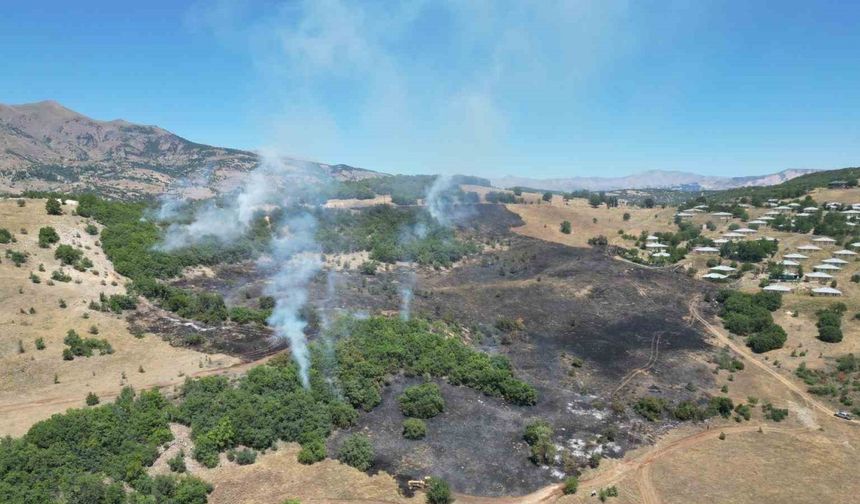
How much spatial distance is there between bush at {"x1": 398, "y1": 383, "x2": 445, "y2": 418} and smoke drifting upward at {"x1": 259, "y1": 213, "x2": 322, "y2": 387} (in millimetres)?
5721

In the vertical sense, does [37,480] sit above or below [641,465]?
above

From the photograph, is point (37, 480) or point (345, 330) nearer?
point (37, 480)

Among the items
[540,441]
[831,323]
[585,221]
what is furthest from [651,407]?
[585,221]

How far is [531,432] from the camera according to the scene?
25.8 m

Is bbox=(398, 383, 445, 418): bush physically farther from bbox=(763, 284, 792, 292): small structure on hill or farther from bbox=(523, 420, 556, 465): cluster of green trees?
bbox=(763, 284, 792, 292): small structure on hill

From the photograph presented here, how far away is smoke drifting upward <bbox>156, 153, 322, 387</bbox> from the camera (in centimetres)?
4022

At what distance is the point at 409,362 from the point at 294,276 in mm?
24315

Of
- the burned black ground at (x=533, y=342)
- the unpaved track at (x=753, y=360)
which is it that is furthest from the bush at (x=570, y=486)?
the unpaved track at (x=753, y=360)

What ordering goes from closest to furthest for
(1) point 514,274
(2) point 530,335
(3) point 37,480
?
(3) point 37,480 < (2) point 530,335 < (1) point 514,274

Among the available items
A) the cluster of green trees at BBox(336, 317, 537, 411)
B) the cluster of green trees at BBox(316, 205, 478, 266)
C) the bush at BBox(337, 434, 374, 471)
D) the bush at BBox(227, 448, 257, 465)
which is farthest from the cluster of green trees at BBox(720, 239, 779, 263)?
the bush at BBox(227, 448, 257, 465)

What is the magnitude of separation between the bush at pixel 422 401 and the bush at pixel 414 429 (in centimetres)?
147

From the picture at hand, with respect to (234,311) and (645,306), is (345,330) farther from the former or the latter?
(645,306)

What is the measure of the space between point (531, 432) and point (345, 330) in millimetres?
15133

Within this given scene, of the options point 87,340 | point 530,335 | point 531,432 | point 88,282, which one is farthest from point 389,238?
point 531,432
